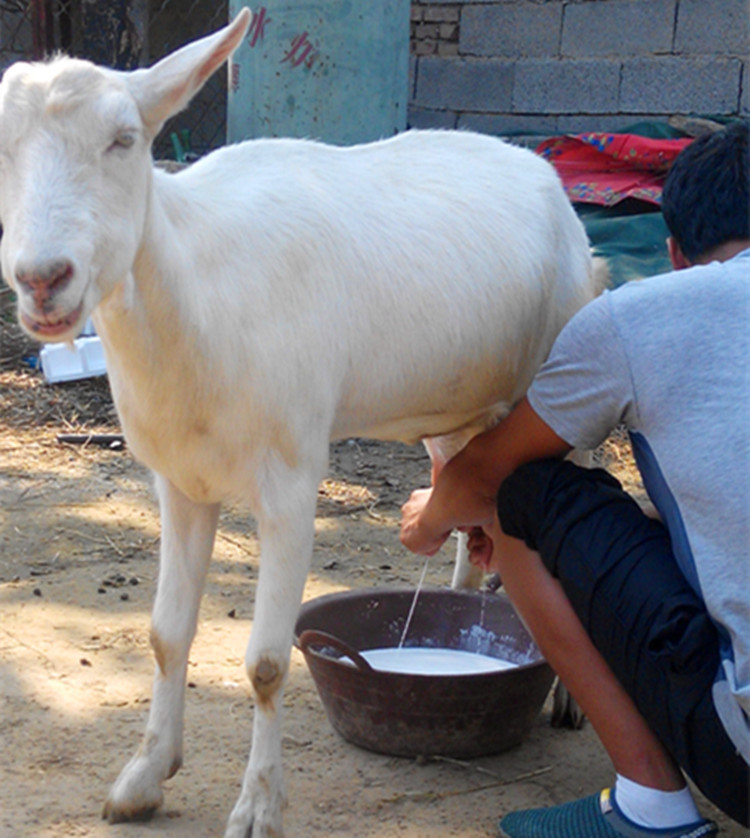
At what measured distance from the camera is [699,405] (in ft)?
7.27

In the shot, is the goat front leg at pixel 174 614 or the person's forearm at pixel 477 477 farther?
the goat front leg at pixel 174 614

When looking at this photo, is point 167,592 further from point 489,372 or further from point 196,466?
point 489,372

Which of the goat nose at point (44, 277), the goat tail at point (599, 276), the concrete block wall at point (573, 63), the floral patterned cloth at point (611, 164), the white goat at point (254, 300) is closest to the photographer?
the goat nose at point (44, 277)

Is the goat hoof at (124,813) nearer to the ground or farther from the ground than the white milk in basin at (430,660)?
farther from the ground

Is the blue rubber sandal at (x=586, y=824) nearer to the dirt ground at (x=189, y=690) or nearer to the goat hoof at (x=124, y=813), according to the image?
the dirt ground at (x=189, y=690)

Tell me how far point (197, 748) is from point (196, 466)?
82 centimetres

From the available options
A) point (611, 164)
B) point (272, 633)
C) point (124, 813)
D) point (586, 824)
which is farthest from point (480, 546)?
point (611, 164)

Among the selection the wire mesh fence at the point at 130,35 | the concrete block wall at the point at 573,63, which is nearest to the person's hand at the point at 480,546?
the concrete block wall at the point at 573,63

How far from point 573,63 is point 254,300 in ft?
15.6

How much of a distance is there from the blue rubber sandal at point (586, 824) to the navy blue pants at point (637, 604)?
0.10 meters

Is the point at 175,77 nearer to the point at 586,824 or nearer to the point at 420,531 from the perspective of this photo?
the point at 420,531

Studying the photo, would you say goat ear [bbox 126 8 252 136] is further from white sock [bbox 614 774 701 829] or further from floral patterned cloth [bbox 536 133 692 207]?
floral patterned cloth [bbox 536 133 692 207]

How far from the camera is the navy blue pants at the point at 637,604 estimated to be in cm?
228

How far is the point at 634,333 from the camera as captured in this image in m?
2.27
